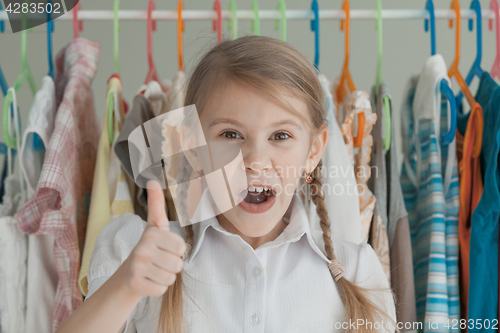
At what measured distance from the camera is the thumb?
519 millimetres

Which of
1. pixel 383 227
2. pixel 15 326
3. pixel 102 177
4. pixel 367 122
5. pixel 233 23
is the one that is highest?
pixel 233 23

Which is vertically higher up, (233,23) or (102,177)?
(233,23)

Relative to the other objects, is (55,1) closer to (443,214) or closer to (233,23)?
(233,23)

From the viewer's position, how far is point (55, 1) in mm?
1065

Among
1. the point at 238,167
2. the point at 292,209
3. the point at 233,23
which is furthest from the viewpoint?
the point at 233,23

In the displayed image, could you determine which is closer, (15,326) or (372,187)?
(15,326)

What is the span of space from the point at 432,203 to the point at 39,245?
838 mm

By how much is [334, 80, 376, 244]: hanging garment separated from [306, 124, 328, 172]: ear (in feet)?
0.33

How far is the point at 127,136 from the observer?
0.91m

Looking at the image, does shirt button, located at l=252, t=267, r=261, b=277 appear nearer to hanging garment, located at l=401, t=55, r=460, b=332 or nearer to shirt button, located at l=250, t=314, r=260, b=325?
shirt button, located at l=250, t=314, r=260, b=325

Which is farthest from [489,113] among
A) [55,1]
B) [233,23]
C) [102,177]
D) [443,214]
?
[55,1]

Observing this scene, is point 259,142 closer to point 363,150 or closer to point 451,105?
point 363,150

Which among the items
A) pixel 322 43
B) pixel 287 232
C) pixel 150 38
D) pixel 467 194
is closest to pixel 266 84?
pixel 287 232

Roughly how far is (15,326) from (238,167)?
587 mm
